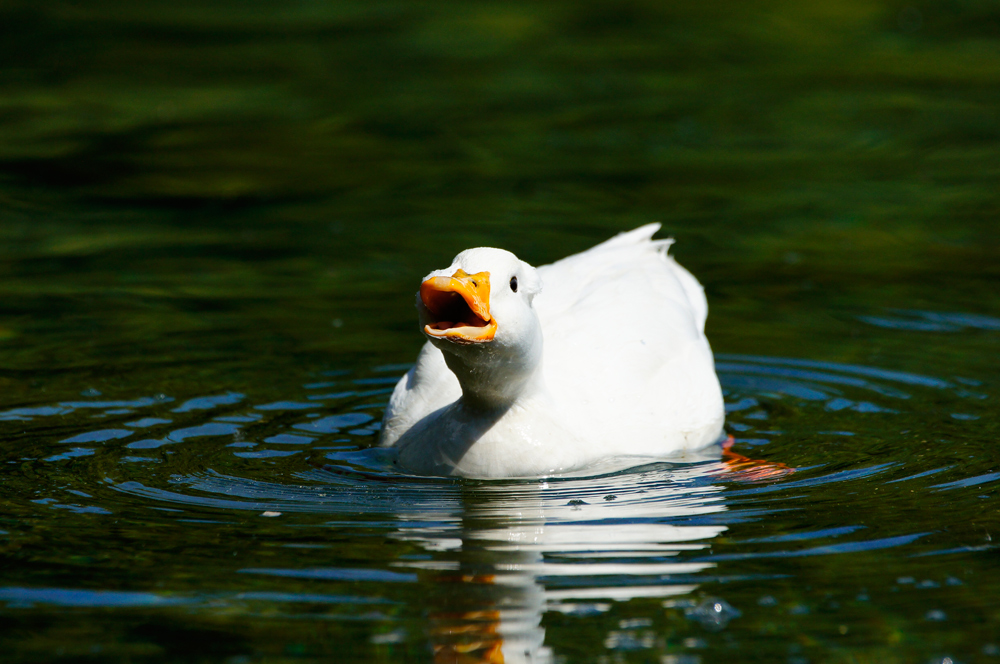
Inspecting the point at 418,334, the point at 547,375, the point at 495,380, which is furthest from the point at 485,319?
the point at 418,334

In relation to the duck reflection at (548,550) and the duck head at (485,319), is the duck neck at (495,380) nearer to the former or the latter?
the duck head at (485,319)

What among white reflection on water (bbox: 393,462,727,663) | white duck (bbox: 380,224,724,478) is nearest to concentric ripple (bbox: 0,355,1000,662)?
white reflection on water (bbox: 393,462,727,663)

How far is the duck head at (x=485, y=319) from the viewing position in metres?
5.38

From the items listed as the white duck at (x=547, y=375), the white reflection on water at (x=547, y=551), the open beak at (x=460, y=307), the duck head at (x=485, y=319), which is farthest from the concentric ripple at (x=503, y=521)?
the open beak at (x=460, y=307)

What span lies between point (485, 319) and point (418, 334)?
3.49 meters

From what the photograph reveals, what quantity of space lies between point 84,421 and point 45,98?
8.86 metres

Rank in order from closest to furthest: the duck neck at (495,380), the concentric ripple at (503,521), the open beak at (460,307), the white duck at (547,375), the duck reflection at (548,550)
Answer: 1. the duck reflection at (548,550)
2. the concentric ripple at (503,521)
3. the open beak at (460,307)
4. the white duck at (547,375)
5. the duck neck at (495,380)

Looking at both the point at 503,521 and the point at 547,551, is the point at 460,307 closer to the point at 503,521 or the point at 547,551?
the point at 503,521

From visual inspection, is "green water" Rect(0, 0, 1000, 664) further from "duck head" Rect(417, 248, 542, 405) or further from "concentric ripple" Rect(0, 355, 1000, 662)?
"duck head" Rect(417, 248, 542, 405)

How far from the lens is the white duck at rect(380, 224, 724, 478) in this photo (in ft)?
18.4

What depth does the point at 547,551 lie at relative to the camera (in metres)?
5.20

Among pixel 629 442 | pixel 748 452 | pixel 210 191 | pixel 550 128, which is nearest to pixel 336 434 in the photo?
pixel 629 442

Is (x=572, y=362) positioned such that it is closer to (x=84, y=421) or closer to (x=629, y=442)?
(x=629, y=442)

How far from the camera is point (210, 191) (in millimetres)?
12289
